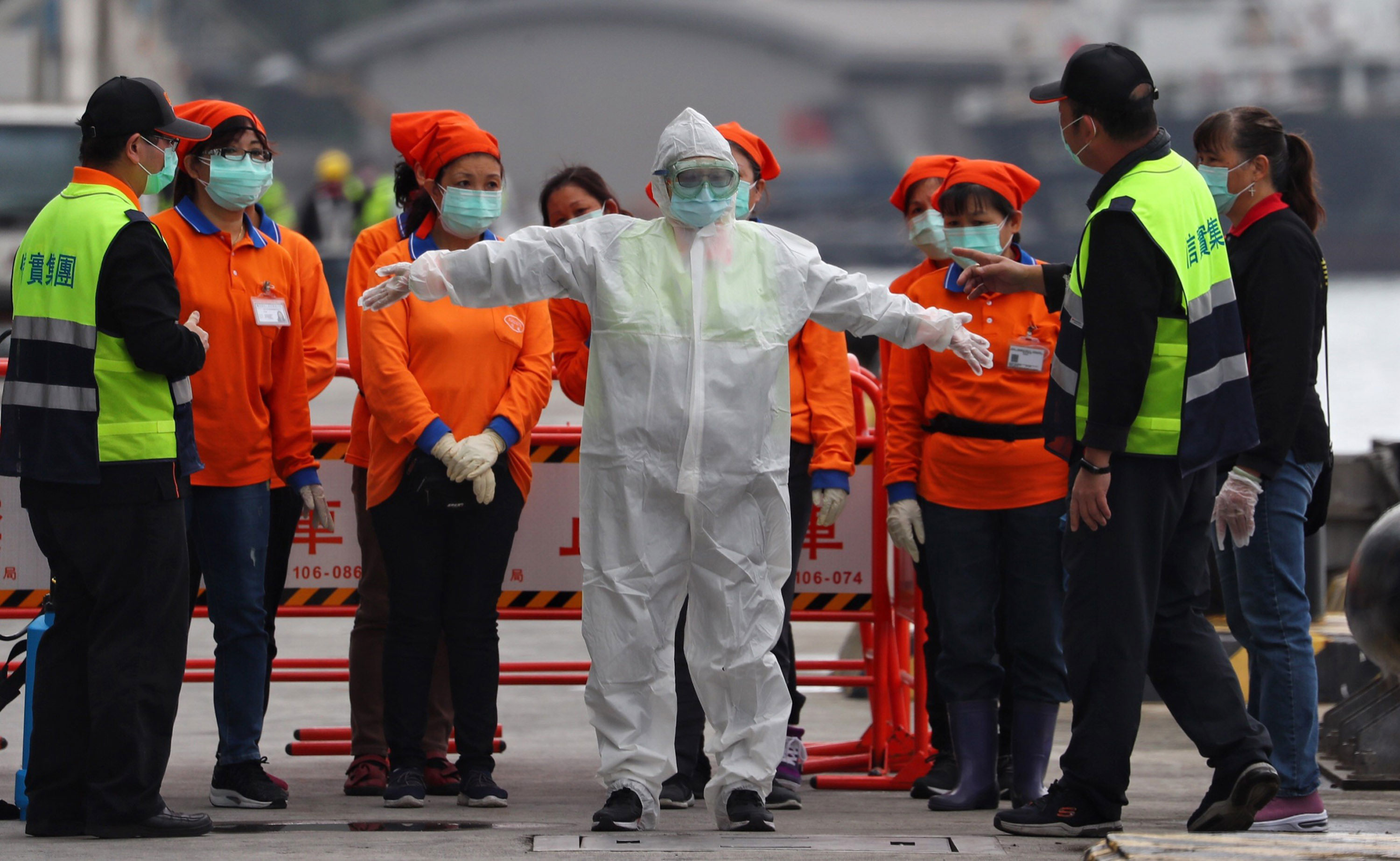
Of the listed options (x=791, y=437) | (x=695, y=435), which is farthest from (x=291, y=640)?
(x=695, y=435)

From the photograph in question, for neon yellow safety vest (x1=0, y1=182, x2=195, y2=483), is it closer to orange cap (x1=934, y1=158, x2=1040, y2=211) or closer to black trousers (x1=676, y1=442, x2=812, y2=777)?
black trousers (x1=676, y1=442, x2=812, y2=777)

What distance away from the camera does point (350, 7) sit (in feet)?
264

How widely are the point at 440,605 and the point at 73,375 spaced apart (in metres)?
1.11

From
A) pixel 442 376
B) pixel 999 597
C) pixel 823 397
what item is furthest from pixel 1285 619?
pixel 442 376

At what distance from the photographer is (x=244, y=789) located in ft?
15.1

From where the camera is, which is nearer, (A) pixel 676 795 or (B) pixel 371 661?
(A) pixel 676 795

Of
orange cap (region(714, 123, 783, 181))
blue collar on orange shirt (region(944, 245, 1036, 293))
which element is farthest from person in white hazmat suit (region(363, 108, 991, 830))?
orange cap (region(714, 123, 783, 181))

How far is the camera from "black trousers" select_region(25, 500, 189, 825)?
4.01 meters

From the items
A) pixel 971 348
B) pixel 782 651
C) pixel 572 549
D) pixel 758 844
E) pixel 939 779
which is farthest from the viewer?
pixel 572 549

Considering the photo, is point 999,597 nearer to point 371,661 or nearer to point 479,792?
point 479,792

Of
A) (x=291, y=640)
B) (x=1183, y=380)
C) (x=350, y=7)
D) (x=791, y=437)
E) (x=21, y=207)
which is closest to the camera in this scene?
(x=1183, y=380)

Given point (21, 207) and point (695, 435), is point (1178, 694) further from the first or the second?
point (21, 207)

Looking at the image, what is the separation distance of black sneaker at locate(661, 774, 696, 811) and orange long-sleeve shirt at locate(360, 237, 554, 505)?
890mm

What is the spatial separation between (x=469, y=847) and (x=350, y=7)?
80731mm
